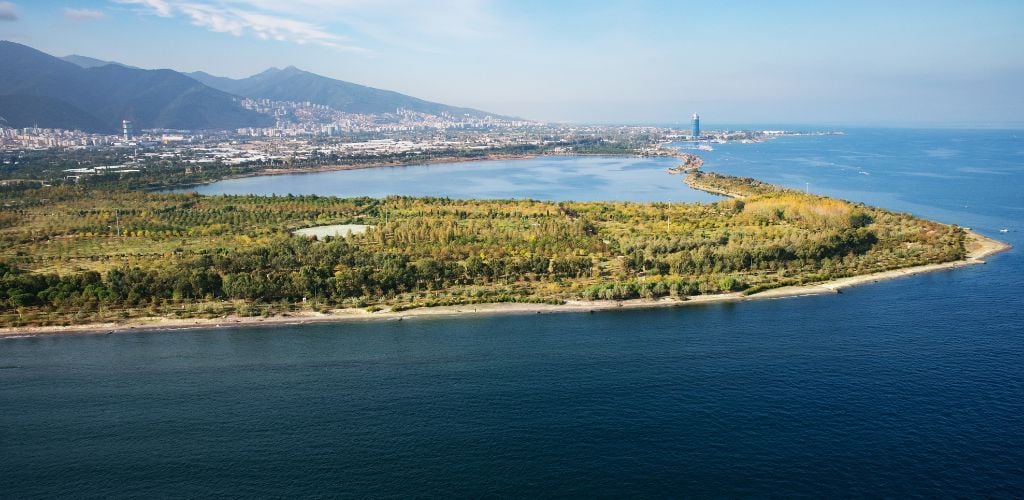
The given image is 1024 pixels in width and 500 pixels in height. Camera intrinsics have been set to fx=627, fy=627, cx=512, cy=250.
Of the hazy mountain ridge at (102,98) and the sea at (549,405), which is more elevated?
the hazy mountain ridge at (102,98)

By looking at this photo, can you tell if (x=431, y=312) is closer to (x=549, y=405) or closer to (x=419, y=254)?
(x=419, y=254)

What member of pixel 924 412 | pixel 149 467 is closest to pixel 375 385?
pixel 149 467

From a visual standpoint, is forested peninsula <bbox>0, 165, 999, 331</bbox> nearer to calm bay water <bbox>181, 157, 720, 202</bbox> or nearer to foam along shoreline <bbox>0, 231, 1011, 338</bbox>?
foam along shoreline <bbox>0, 231, 1011, 338</bbox>

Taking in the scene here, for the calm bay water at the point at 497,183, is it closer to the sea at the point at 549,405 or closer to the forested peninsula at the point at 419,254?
the forested peninsula at the point at 419,254

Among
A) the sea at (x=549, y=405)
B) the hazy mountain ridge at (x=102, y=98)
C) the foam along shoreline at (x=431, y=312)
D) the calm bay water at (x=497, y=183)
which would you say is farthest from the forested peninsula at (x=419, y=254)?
the hazy mountain ridge at (x=102, y=98)

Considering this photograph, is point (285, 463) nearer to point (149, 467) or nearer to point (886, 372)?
point (149, 467)

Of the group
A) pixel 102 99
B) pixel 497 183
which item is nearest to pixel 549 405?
pixel 497 183
